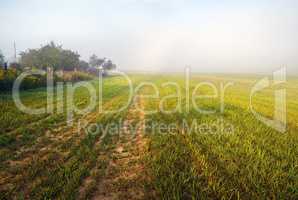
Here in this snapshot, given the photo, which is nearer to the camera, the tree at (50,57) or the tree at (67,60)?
the tree at (50,57)

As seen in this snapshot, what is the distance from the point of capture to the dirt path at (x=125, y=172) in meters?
3.56

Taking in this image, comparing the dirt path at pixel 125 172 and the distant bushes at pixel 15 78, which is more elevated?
the distant bushes at pixel 15 78

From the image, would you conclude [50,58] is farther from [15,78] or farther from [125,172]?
[125,172]

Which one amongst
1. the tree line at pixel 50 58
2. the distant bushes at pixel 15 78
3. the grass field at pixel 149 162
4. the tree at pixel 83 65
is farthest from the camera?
the tree at pixel 83 65

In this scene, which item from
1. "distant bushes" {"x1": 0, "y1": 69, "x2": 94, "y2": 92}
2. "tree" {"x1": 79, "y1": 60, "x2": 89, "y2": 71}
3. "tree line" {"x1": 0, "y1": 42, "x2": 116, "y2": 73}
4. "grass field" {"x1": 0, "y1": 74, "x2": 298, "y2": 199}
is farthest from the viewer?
"tree" {"x1": 79, "y1": 60, "x2": 89, "y2": 71}

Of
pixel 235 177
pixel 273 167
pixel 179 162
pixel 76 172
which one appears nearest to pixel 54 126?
pixel 76 172

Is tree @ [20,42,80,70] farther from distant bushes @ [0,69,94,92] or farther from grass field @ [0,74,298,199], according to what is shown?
grass field @ [0,74,298,199]

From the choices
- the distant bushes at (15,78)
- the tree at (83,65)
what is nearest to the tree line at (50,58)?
the tree at (83,65)

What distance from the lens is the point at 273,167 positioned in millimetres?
4344

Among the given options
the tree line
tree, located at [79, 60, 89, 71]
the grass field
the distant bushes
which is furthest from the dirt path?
tree, located at [79, 60, 89, 71]

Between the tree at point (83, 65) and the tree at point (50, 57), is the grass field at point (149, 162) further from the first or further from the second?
the tree at point (83, 65)

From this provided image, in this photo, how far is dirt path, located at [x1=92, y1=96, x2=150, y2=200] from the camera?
356 centimetres

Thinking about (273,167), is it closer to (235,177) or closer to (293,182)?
(293,182)

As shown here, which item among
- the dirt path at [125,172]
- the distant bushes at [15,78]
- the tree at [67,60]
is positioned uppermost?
the tree at [67,60]
